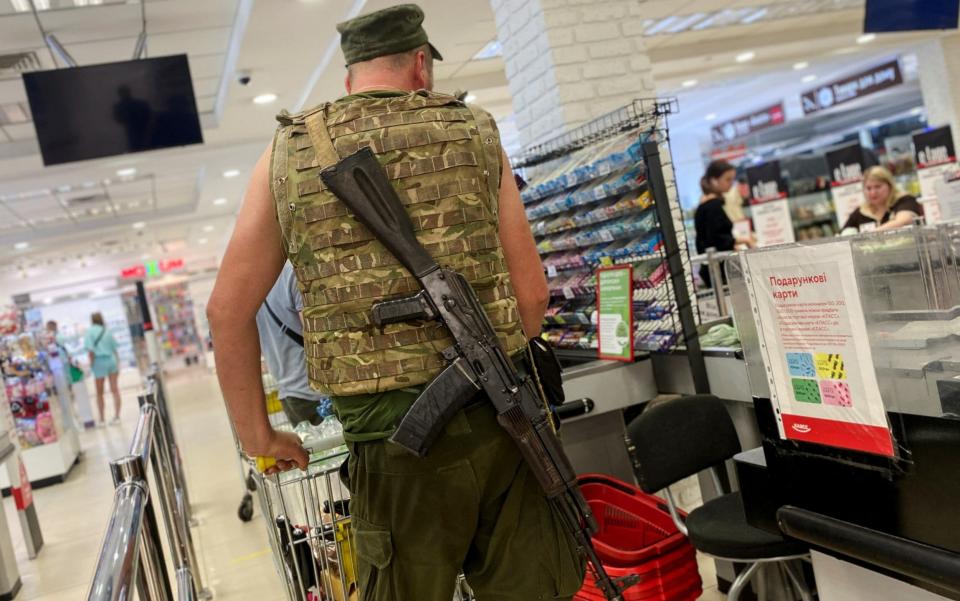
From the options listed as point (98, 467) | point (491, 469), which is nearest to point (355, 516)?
point (491, 469)

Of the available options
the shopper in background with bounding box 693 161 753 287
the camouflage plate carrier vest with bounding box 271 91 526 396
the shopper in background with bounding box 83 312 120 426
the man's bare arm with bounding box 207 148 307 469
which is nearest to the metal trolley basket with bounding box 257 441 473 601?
the man's bare arm with bounding box 207 148 307 469

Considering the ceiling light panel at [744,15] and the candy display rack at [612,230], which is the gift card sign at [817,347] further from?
the ceiling light panel at [744,15]

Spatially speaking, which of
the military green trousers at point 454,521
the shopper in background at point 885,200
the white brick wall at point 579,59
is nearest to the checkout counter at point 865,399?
the military green trousers at point 454,521

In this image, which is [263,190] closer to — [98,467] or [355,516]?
[355,516]

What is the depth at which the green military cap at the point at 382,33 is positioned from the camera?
162 centimetres

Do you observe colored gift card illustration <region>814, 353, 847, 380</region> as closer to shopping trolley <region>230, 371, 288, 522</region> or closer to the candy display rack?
the candy display rack

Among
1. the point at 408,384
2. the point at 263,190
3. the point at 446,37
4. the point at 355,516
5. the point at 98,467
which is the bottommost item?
the point at 98,467

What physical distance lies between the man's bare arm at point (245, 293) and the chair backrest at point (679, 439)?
1.20m

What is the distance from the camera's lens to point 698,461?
245cm

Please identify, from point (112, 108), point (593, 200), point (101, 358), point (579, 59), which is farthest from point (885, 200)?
point (101, 358)

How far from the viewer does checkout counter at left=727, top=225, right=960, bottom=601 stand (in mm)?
1492

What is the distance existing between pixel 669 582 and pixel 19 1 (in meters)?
5.25

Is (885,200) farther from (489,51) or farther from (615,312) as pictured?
(489,51)

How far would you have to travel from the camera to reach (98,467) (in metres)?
8.52
